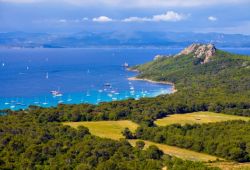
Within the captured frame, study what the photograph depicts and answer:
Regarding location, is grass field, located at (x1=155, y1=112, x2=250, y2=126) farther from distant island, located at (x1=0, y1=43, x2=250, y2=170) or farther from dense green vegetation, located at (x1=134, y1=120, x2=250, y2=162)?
dense green vegetation, located at (x1=134, y1=120, x2=250, y2=162)

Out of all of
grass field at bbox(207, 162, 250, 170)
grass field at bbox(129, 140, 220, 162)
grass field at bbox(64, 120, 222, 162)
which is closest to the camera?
grass field at bbox(207, 162, 250, 170)

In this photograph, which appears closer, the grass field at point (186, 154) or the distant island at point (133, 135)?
the distant island at point (133, 135)

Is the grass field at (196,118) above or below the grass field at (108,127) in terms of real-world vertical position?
below

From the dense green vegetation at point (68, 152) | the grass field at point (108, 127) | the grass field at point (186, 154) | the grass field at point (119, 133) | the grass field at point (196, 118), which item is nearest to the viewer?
the dense green vegetation at point (68, 152)

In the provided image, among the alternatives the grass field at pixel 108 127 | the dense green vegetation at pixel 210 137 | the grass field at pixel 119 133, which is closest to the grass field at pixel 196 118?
the grass field at pixel 108 127

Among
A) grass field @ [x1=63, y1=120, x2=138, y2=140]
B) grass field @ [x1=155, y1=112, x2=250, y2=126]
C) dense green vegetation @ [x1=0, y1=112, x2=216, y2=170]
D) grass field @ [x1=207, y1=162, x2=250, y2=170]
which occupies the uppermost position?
dense green vegetation @ [x1=0, y1=112, x2=216, y2=170]

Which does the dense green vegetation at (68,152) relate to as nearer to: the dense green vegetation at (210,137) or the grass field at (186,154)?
the grass field at (186,154)

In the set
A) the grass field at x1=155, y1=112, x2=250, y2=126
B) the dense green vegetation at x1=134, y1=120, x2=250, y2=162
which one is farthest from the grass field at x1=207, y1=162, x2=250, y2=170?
the grass field at x1=155, y1=112, x2=250, y2=126

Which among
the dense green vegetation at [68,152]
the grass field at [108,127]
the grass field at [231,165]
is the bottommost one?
the grass field at [231,165]

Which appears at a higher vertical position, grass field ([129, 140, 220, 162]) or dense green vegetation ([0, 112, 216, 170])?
dense green vegetation ([0, 112, 216, 170])

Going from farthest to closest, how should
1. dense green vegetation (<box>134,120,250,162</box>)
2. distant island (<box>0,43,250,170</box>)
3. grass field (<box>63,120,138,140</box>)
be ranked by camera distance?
grass field (<box>63,120,138,140</box>), dense green vegetation (<box>134,120,250,162</box>), distant island (<box>0,43,250,170</box>)
